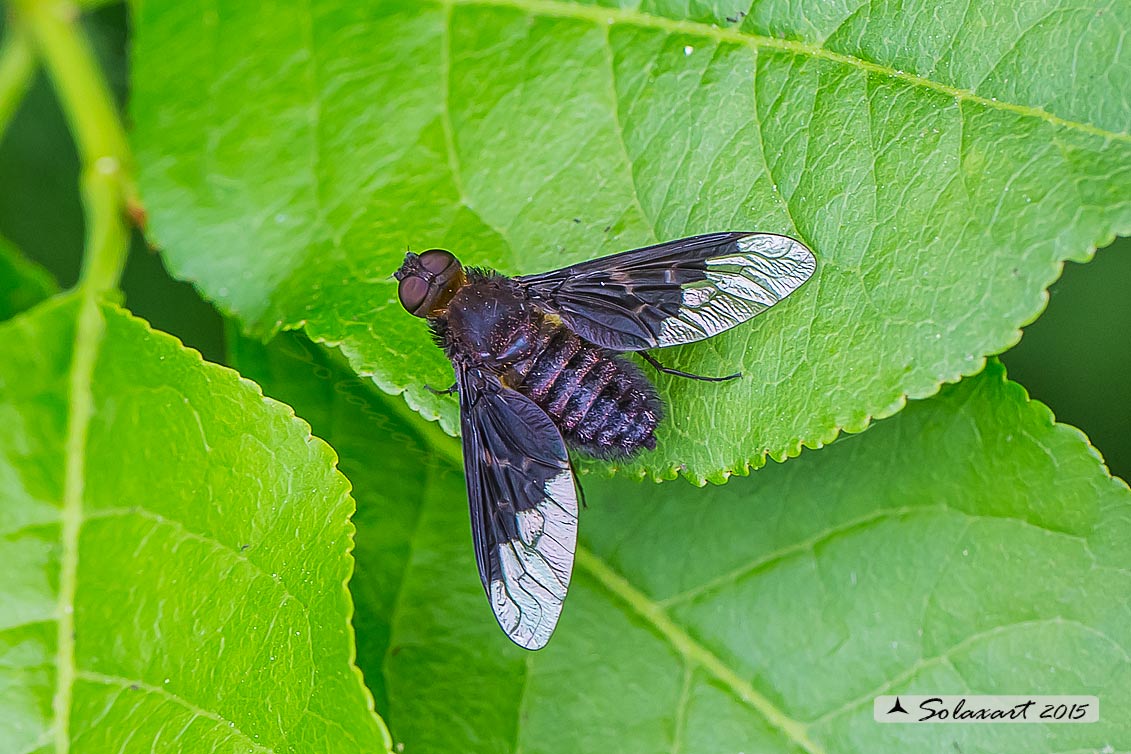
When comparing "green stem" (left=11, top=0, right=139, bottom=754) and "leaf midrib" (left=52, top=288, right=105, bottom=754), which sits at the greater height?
"green stem" (left=11, top=0, right=139, bottom=754)

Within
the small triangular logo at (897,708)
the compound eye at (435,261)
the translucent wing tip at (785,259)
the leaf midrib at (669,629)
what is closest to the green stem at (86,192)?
the leaf midrib at (669,629)

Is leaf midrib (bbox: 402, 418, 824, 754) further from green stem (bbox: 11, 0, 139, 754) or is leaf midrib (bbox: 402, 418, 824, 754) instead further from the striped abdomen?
green stem (bbox: 11, 0, 139, 754)

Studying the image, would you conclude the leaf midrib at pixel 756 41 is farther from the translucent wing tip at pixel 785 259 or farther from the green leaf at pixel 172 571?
the green leaf at pixel 172 571

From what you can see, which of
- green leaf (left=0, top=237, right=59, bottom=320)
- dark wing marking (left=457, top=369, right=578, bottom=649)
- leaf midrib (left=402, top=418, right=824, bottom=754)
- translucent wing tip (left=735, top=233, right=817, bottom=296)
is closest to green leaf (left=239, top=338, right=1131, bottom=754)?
leaf midrib (left=402, top=418, right=824, bottom=754)

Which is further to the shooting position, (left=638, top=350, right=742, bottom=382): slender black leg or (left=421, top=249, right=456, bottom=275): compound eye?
(left=421, top=249, right=456, bottom=275): compound eye

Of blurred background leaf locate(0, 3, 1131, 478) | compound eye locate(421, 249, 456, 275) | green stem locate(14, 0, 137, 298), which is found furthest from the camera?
blurred background leaf locate(0, 3, 1131, 478)

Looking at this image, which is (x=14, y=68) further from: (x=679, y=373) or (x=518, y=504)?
(x=679, y=373)
